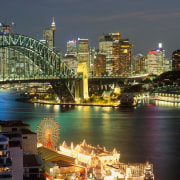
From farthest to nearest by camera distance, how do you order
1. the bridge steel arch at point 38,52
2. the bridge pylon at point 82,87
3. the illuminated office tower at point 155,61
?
the illuminated office tower at point 155,61, the bridge pylon at point 82,87, the bridge steel arch at point 38,52

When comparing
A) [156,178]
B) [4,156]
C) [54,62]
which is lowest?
[156,178]

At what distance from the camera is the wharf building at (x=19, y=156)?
24.1 ft

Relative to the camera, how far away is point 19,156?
866 centimetres

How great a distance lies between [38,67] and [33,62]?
1260 mm

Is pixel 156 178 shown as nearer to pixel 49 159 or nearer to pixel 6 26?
pixel 49 159

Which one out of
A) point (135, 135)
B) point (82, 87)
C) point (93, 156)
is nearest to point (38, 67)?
point (82, 87)

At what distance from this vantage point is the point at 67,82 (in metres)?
34.8

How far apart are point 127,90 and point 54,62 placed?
14.7m

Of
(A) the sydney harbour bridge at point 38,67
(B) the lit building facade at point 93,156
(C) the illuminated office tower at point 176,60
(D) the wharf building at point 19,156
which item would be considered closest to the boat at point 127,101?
(A) the sydney harbour bridge at point 38,67

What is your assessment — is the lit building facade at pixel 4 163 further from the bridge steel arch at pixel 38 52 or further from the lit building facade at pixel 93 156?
the bridge steel arch at pixel 38 52

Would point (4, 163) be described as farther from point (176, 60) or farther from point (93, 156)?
point (176, 60)

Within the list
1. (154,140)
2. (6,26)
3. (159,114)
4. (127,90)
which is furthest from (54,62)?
(154,140)

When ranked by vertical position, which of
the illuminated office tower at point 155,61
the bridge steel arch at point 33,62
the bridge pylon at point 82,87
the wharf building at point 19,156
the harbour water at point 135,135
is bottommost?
the harbour water at point 135,135

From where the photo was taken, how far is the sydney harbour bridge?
1099 inches
